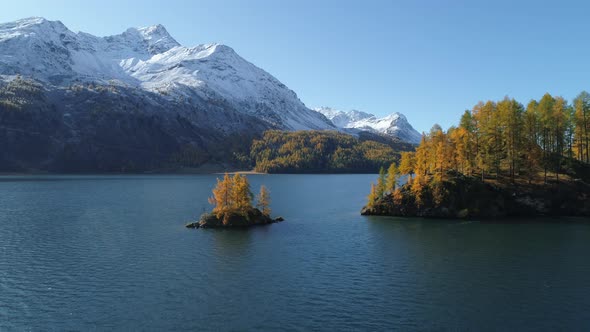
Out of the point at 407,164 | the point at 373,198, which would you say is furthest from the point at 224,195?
the point at 407,164

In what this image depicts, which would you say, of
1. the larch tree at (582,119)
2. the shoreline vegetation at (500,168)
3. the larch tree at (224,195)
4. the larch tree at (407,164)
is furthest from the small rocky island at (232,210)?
the larch tree at (582,119)

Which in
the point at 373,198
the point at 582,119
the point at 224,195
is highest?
the point at 582,119

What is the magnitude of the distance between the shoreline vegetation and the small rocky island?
34979mm

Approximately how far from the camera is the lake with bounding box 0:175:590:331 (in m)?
42.2

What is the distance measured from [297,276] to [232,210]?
141 ft

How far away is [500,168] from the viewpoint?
124625mm

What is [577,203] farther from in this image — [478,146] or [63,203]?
[63,203]

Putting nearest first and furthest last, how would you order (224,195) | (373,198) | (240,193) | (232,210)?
(232,210) < (240,193) < (224,195) < (373,198)

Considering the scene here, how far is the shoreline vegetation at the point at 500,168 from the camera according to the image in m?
109

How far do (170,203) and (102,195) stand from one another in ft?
140

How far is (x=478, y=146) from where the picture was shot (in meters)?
123

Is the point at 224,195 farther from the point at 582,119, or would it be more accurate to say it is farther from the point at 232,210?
the point at 582,119

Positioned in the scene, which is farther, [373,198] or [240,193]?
[373,198]

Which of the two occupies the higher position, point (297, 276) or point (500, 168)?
point (500, 168)
